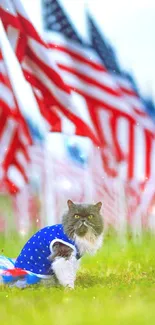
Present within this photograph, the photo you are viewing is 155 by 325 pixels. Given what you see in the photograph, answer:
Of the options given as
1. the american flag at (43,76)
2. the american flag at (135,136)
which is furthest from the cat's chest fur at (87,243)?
the american flag at (43,76)

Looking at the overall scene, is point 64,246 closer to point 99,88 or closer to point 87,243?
point 87,243

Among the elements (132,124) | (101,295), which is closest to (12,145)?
(132,124)

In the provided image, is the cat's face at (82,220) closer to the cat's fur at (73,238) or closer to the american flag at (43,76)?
the cat's fur at (73,238)

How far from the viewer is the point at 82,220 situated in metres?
1.43

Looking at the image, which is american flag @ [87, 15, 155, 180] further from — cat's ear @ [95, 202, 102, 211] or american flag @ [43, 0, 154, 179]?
cat's ear @ [95, 202, 102, 211]

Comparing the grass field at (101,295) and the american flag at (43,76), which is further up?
the american flag at (43,76)

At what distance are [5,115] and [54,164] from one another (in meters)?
0.15

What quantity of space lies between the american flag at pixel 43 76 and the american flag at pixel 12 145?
0.18ft

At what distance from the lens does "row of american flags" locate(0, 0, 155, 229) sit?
4.99 feet

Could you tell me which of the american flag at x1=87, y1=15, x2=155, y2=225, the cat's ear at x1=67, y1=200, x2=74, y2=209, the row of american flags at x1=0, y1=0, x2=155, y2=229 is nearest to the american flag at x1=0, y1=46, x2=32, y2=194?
the row of american flags at x1=0, y1=0, x2=155, y2=229

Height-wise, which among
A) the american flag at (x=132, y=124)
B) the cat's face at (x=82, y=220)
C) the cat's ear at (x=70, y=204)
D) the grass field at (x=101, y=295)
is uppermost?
the american flag at (x=132, y=124)

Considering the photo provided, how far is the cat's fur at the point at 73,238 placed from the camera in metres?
1.43

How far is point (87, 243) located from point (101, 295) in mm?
106

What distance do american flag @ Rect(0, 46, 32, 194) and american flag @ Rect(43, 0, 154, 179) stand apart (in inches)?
5.4
